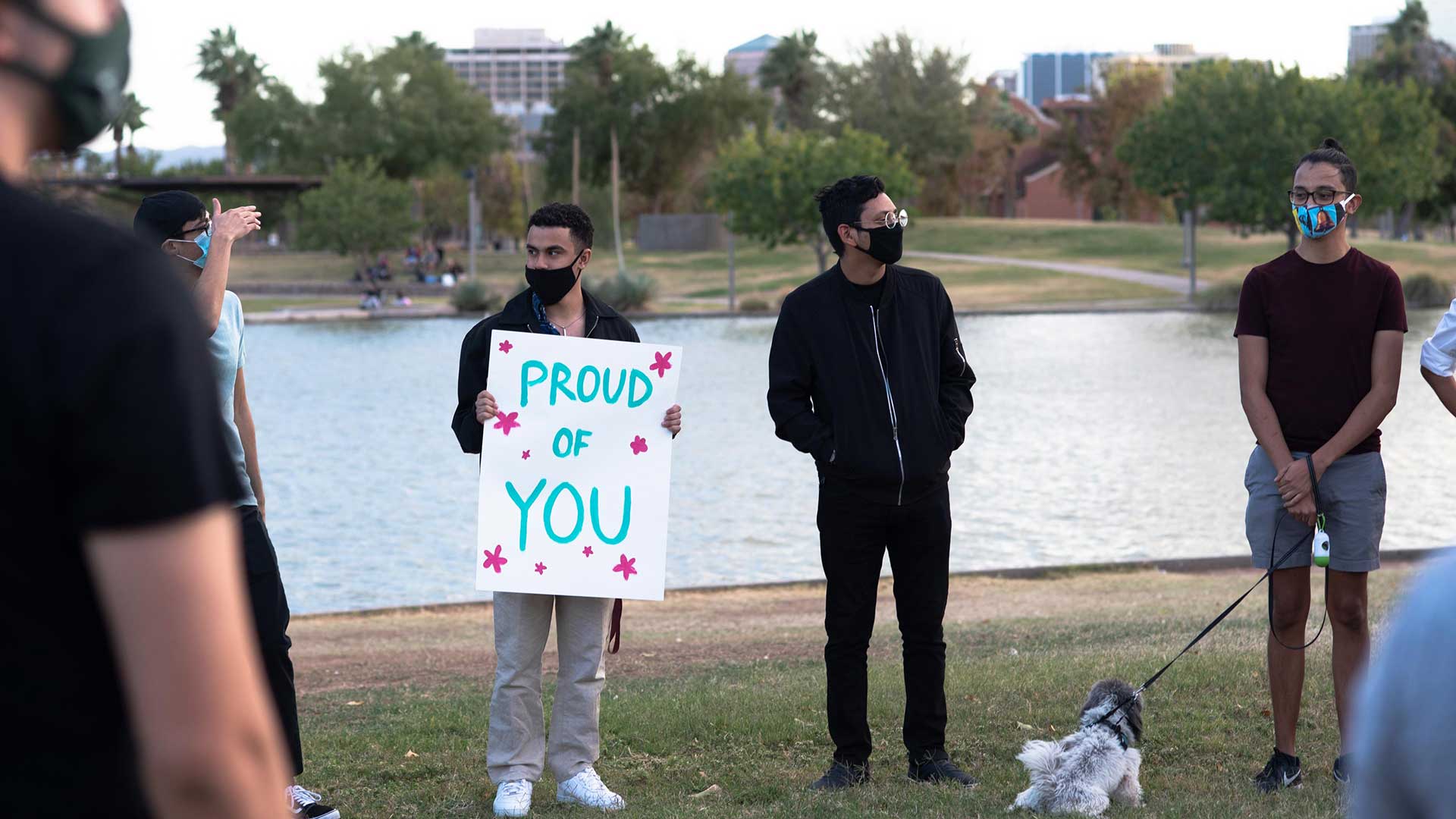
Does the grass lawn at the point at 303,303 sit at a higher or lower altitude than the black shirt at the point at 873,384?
lower

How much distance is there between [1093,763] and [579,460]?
7.71 feet

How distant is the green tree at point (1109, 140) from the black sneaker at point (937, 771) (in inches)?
3558

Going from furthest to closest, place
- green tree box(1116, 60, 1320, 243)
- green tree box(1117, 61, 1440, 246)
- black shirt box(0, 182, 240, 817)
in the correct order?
green tree box(1117, 61, 1440, 246) < green tree box(1116, 60, 1320, 243) < black shirt box(0, 182, 240, 817)

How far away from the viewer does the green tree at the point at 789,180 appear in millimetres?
67625

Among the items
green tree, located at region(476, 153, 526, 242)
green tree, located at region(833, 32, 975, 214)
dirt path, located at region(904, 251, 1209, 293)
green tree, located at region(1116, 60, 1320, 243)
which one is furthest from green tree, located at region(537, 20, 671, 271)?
green tree, located at region(1116, 60, 1320, 243)

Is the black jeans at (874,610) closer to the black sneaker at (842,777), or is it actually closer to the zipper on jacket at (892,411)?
the black sneaker at (842,777)

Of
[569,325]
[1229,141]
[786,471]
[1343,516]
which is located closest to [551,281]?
[569,325]

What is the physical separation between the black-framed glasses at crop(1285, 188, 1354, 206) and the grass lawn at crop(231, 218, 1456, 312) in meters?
52.9

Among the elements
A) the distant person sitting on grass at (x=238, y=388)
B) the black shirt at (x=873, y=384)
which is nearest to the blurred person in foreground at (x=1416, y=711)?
the distant person sitting on grass at (x=238, y=388)

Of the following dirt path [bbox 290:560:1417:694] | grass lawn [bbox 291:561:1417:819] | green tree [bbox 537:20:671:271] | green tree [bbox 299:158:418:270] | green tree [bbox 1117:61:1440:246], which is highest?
green tree [bbox 537:20:671:271]

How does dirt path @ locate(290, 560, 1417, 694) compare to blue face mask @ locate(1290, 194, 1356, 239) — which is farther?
dirt path @ locate(290, 560, 1417, 694)

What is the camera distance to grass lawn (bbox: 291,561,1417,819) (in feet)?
19.6

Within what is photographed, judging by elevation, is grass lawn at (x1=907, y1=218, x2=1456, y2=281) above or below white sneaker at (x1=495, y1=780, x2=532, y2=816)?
above

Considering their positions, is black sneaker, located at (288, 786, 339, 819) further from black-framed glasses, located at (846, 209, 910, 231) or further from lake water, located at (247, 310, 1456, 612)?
lake water, located at (247, 310, 1456, 612)
